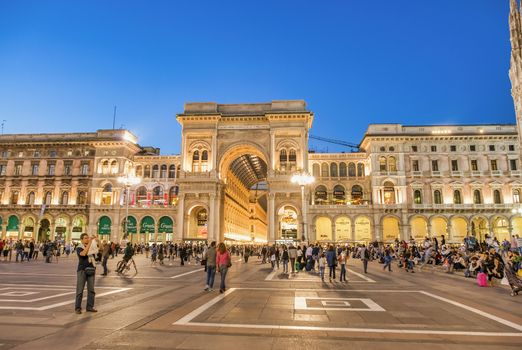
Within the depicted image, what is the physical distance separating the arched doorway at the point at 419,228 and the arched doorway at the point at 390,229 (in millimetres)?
2140

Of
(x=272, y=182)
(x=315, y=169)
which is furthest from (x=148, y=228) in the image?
(x=315, y=169)

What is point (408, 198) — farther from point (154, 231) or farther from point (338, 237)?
point (154, 231)

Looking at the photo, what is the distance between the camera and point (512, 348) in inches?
240

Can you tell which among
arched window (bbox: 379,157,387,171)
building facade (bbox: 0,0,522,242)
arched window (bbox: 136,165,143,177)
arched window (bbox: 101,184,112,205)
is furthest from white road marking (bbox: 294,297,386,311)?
arched window (bbox: 136,165,143,177)

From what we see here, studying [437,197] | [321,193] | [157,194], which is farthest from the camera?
[157,194]

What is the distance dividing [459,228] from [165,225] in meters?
44.6

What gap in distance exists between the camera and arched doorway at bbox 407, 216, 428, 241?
55750mm

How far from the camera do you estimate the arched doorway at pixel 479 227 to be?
5541 cm

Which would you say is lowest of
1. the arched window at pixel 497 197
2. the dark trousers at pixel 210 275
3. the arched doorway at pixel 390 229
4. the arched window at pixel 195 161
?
the dark trousers at pixel 210 275

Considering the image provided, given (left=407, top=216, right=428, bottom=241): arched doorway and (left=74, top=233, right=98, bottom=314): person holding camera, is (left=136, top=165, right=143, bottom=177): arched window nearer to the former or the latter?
(left=407, top=216, right=428, bottom=241): arched doorway

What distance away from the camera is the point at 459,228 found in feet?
184

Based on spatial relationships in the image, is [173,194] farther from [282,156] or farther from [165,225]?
[282,156]

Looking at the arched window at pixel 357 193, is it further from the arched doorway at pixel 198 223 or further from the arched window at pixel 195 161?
the arched window at pixel 195 161

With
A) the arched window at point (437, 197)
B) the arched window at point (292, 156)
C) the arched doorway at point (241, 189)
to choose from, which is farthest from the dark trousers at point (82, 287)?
the arched window at point (437, 197)
